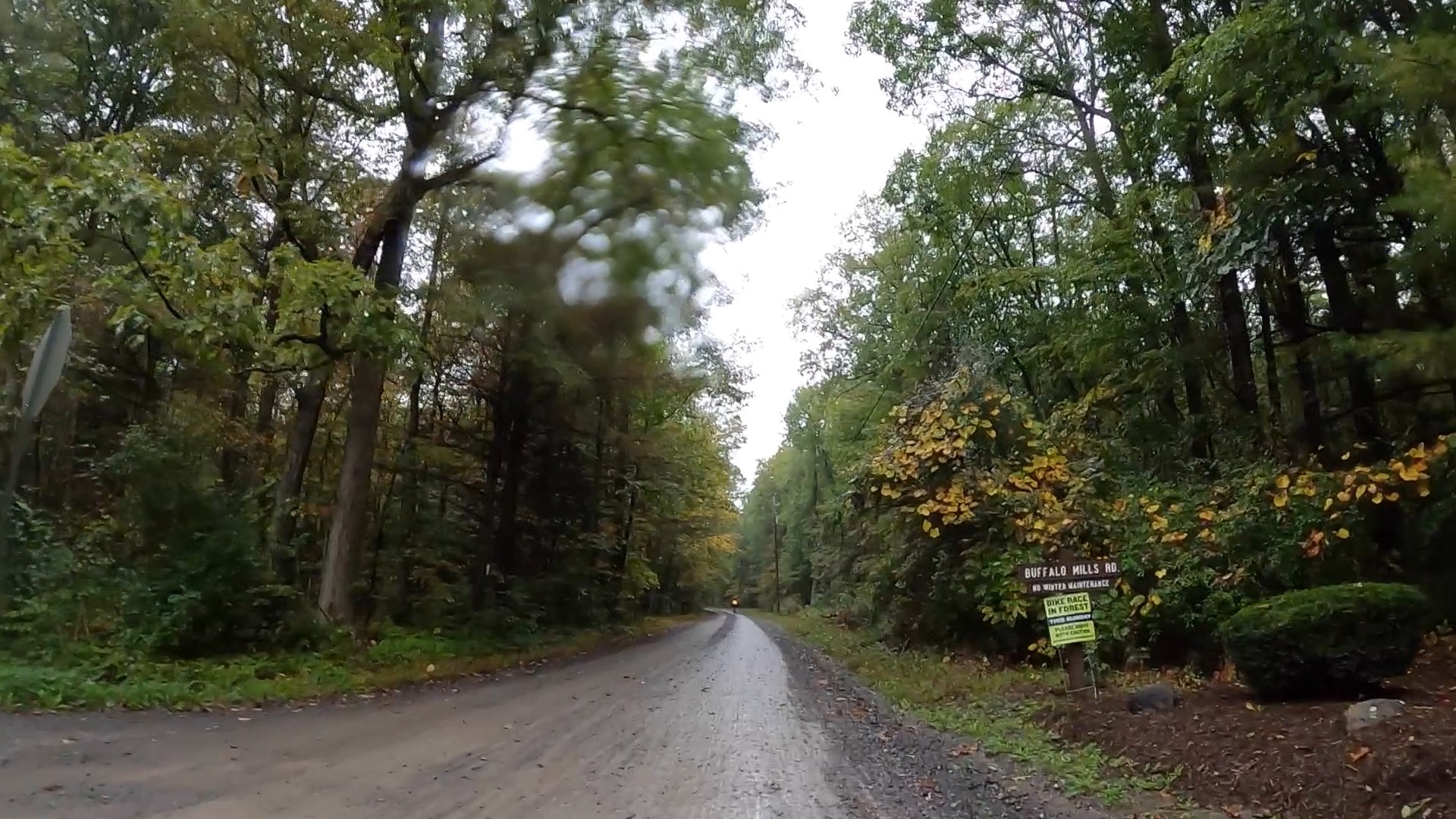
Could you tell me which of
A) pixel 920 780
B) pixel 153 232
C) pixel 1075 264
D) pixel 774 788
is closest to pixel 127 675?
pixel 153 232

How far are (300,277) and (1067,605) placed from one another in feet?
29.6

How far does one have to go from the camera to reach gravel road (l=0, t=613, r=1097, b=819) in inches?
219

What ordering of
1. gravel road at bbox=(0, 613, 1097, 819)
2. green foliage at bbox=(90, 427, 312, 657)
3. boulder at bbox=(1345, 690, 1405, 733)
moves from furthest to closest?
green foliage at bbox=(90, 427, 312, 657) → boulder at bbox=(1345, 690, 1405, 733) → gravel road at bbox=(0, 613, 1097, 819)

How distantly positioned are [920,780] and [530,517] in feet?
53.1

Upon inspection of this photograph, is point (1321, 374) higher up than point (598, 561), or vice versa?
point (1321, 374)

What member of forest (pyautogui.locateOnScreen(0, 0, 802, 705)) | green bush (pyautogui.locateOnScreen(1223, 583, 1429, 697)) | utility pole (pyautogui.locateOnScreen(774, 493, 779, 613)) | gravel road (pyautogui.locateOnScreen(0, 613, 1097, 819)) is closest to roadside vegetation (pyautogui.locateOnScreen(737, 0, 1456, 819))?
green bush (pyautogui.locateOnScreen(1223, 583, 1429, 697))

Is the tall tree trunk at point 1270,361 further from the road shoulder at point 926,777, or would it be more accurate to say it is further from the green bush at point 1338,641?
the road shoulder at point 926,777

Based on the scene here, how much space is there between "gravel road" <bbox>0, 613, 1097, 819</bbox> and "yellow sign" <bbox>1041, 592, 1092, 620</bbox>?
5.94 feet

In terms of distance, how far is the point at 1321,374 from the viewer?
1291 cm

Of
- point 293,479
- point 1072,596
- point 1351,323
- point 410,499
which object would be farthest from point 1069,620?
point 410,499

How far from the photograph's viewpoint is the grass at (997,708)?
6676 millimetres

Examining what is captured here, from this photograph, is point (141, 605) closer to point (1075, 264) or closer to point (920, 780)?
point (920, 780)

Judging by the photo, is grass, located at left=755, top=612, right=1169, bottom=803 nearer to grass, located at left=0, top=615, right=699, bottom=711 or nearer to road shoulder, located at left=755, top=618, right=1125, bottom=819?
road shoulder, located at left=755, top=618, right=1125, bottom=819

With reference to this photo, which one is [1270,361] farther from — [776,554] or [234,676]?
[776,554]
